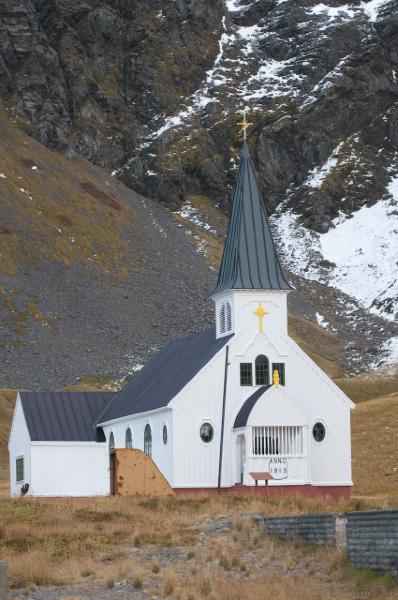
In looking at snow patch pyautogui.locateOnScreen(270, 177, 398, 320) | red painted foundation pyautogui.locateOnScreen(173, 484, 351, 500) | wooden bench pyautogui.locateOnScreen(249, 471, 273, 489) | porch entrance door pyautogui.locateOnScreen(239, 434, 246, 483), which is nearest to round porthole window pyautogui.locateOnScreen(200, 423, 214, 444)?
porch entrance door pyautogui.locateOnScreen(239, 434, 246, 483)

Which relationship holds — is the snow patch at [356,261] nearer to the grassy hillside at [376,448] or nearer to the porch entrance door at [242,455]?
the grassy hillside at [376,448]

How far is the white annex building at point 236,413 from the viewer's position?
5278cm

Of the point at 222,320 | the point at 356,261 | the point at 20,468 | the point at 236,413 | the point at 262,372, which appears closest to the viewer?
the point at 236,413

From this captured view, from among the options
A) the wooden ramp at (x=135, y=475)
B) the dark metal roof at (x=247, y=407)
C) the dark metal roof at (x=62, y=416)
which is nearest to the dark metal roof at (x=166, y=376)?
the dark metal roof at (x=62, y=416)

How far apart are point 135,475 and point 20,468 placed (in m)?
15.8

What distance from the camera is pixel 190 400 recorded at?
53.6 meters

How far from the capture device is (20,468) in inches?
2494

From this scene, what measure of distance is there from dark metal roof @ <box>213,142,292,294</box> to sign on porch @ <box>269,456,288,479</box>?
8.00 meters

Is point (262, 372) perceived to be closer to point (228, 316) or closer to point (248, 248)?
point (228, 316)

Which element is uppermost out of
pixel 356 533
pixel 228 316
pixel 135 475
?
pixel 228 316

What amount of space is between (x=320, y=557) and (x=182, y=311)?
388 ft

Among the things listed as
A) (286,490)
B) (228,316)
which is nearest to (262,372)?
(228,316)

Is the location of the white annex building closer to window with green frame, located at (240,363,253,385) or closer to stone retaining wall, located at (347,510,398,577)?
window with green frame, located at (240,363,253,385)

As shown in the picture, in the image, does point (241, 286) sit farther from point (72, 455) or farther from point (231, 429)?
point (72, 455)
